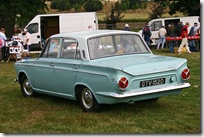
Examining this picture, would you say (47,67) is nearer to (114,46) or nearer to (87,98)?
(87,98)

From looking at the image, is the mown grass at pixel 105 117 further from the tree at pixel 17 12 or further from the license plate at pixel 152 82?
the tree at pixel 17 12

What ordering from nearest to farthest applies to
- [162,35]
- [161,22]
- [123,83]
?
[123,83] < [162,35] < [161,22]

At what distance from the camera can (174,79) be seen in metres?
7.47

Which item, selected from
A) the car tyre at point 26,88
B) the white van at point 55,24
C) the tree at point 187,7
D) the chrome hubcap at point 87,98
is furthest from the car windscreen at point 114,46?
the tree at point 187,7

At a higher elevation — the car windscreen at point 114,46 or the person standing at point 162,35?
the car windscreen at point 114,46

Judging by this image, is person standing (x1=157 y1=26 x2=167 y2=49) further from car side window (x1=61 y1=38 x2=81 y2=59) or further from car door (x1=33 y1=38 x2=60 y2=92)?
car side window (x1=61 y1=38 x2=81 y2=59)

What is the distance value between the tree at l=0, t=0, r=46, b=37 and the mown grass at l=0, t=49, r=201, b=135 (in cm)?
1926

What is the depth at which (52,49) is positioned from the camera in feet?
28.9

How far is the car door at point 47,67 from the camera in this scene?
27.9 ft

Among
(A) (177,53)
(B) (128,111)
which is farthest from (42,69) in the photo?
(A) (177,53)

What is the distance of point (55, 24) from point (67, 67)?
21794 millimetres

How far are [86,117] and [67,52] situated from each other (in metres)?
1.59

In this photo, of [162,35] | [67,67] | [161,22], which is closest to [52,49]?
[67,67]

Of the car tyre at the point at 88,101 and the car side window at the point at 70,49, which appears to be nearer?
the car tyre at the point at 88,101
